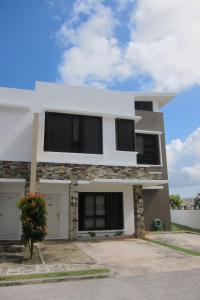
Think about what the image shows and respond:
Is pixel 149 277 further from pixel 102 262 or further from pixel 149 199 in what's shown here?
pixel 149 199

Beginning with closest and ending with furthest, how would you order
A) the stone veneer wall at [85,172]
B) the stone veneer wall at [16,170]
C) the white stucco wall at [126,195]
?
the stone veneer wall at [16,170], the stone veneer wall at [85,172], the white stucco wall at [126,195]

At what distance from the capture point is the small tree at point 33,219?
410 inches

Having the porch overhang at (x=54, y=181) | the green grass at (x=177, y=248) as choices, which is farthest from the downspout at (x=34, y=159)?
the green grass at (x=177, y=248)

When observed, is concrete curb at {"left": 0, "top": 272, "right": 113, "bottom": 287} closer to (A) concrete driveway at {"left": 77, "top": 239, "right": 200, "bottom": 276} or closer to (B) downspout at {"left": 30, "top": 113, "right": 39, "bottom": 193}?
(A) concrete driveway at {"left": 77, "top": 239, "right": 200, "bottom": 276}

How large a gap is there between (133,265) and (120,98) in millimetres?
10388

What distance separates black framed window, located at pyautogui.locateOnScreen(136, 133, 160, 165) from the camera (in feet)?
65.0

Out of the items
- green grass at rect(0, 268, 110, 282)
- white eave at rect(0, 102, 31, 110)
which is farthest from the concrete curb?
white eave at rect(0, 102, 31, 110)

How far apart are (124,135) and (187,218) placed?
1078 centimetres

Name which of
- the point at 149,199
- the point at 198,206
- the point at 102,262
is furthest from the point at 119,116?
the point at 198,206

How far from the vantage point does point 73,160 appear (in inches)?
598

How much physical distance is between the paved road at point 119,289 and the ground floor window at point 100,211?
7.78 m

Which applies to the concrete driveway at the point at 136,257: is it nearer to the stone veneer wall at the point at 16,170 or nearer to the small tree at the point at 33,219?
the small tree at the point at 33,219

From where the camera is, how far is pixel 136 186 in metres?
16.3

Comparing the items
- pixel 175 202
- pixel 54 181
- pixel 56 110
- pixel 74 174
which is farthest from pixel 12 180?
pixel 175 202
